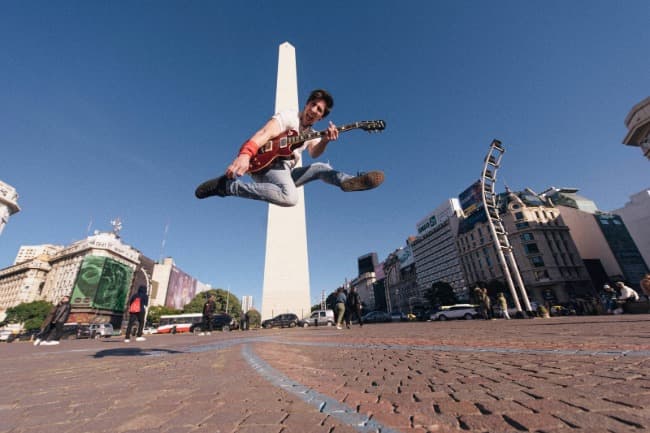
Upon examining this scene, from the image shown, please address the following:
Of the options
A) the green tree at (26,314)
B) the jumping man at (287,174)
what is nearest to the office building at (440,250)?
the jumping man at (287,174)

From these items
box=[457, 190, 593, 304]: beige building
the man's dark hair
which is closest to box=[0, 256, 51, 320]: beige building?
the man's dark hair

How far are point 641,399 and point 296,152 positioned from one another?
3.47 m

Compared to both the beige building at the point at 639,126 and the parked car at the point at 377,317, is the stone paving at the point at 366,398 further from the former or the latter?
the beige building at the point at 639,126

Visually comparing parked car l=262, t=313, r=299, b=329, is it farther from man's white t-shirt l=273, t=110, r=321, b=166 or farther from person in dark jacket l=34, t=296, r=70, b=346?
man's white t-shirt l=273, t=110, r=321, b=166

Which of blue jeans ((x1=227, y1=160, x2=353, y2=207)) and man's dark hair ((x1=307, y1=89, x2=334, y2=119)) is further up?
man's dark hair ((x1=307, y1=89, x2=334, y2=119))

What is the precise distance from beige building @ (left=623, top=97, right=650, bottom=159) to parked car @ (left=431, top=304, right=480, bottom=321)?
1882 centimetres

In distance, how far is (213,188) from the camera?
344cm

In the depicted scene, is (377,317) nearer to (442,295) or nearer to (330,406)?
(442,295)

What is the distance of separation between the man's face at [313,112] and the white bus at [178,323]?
26.9 metres

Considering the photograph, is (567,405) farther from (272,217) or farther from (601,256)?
(601,256)

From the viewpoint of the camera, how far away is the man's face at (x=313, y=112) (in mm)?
3635

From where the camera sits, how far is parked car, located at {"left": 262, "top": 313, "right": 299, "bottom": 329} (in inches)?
855

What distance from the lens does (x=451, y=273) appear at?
6731cm

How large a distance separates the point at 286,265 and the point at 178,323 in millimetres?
12957
